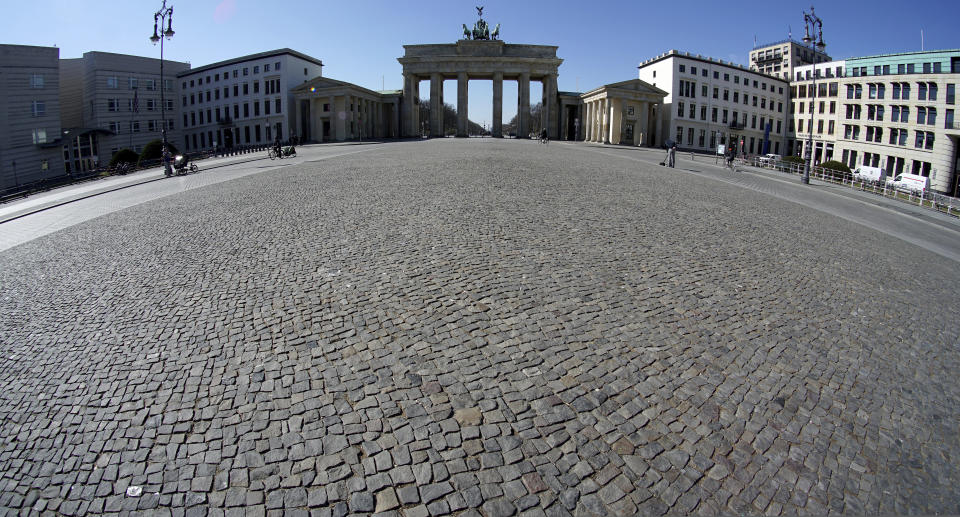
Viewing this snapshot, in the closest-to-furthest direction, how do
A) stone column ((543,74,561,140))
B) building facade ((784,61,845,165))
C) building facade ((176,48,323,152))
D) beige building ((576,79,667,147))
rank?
beige building ((576,79,667,147))
stone column ((543,74,561,140))
building facade ((784,61,845,165))
building facade ((176,48,323,152))

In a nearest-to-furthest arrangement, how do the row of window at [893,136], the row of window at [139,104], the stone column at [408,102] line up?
the row of window at [893,136]
the row of window at [139,104]
the stone column at [408,102]

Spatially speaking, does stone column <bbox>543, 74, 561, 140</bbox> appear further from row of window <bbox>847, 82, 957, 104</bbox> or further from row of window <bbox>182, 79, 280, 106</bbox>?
row of window <bbox>847, 82, 957, 104</bbox>

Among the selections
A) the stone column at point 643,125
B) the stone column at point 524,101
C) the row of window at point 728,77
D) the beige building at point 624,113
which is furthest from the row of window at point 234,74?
the row of window at point 728,77

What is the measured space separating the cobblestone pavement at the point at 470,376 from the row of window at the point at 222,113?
7321 cm

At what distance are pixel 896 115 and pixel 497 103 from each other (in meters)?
49.9

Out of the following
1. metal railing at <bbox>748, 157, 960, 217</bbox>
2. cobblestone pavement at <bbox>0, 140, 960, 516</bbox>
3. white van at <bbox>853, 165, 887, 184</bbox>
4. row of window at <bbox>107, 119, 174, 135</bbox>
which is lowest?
cobblestone pavement at <bbox>0, 140, 960, 516</bbox>

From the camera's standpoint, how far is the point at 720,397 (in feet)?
16.6

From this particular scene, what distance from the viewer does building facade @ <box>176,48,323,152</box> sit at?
3022 inches

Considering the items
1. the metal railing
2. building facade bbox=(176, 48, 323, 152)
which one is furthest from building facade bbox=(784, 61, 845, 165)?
building facade bbox=(176, 48, 323, 152)

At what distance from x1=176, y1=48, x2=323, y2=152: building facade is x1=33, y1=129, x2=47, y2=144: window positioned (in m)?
23.2

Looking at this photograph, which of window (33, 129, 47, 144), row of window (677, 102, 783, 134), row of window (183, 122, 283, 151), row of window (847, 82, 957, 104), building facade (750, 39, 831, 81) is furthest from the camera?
building facade (750, 39, 831, 81)

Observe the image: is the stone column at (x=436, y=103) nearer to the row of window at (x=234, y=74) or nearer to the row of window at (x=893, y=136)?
the row of window at (x=234, y=74)

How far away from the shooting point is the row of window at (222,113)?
77188 mm

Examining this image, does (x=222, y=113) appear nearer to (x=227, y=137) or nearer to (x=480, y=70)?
(x=227, y=137)
